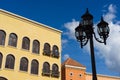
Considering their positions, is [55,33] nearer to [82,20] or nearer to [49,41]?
[49,41]

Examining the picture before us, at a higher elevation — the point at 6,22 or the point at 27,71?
the point at 6,22

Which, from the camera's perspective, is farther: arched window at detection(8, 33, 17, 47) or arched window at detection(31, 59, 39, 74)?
arched window at detection(31, 59, 39, 74)

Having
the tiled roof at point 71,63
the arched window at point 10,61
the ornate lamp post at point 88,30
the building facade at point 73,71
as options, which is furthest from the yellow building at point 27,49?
the ornate lamp post at point 88,30

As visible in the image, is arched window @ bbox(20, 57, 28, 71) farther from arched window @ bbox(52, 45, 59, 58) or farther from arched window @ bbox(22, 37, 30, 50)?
arched window @ bbox(52, 45, 59, 58)

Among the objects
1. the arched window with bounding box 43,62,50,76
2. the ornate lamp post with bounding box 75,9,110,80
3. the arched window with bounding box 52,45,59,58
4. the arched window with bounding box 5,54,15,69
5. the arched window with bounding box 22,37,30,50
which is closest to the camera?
the ornate lamp post with bounding box 75,9,110,80

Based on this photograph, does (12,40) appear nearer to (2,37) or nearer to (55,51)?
(2,37)

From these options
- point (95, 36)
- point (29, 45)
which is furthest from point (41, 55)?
point (95, 36)

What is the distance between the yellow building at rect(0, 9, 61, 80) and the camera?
84.4 ft

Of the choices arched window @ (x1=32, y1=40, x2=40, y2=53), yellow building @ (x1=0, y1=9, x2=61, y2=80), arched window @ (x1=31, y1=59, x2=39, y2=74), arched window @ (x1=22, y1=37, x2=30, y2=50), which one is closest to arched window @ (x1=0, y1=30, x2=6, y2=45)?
yellow building @ (x1=0, y1=9, x2=61, y2=80)

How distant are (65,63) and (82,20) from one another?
96.8 ft

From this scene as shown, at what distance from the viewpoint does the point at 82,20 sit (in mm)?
9156

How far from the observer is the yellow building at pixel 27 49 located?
2573cm

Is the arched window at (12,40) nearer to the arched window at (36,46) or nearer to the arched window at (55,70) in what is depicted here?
the arched window at (36,46)

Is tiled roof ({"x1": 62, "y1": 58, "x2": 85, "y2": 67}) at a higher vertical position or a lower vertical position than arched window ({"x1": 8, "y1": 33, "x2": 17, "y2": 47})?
lower
